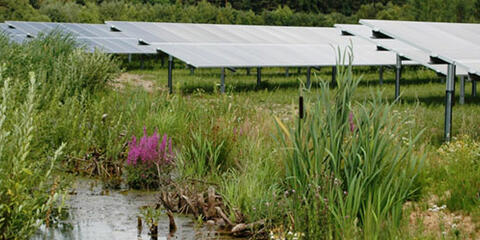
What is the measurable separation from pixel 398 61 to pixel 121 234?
9922mm

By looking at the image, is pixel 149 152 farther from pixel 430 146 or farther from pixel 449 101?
pixel 449 101

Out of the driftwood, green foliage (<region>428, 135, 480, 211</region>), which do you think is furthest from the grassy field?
the driftwood

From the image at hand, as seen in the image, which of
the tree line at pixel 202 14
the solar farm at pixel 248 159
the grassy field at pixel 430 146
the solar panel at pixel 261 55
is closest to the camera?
the solar farm at pixel 248 159

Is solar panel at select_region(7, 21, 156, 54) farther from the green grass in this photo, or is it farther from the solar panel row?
the solar panel row

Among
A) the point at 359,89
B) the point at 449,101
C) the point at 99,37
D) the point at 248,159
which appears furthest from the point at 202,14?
the point at 248,159

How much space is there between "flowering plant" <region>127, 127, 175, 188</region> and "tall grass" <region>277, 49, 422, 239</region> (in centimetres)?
205

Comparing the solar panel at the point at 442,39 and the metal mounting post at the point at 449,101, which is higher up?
the solar panel at the point at 442,39

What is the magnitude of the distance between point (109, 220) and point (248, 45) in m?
13.7

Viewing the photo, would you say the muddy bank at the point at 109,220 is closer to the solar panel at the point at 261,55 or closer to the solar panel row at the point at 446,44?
the solar panel row at the point at 446,44

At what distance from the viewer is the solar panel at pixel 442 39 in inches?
401

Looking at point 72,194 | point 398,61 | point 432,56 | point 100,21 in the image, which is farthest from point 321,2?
point 72,194

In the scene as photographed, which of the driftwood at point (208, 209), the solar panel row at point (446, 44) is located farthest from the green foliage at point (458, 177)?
the solar panel row at point (446, 44)

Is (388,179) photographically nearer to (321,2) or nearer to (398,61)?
(398,61)

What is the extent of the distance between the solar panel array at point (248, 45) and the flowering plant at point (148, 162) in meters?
8.19
